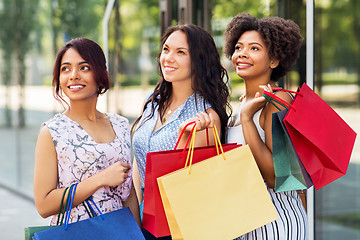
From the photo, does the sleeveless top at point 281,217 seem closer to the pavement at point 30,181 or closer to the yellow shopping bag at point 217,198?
the yellow shopping bag at point 217,198

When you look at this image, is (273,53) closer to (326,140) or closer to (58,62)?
(326,140)

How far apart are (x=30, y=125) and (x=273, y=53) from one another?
18.0 feet

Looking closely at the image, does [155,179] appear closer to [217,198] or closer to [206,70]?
[217,198]

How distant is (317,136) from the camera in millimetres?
1856

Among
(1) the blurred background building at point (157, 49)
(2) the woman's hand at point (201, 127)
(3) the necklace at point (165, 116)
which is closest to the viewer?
(2) the woman's hand at point (201, 127)

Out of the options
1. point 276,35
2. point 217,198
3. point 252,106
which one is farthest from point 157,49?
point 217,198

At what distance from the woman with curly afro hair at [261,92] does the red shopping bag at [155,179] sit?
28 centimetres

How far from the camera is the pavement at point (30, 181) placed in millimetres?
4727

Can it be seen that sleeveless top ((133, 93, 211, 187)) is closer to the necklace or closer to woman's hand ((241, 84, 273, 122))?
the necklace

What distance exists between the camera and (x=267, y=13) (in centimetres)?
325

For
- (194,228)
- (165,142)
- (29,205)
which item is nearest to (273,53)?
(165,142)

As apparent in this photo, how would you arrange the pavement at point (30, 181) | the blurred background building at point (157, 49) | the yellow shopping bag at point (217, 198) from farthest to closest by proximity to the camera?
the pavement at point (30, 181), the blurred background building at point (157, 49), the yellow shopping bag at point (217, 198)

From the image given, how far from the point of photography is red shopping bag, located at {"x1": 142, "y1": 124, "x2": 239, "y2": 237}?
172 cm

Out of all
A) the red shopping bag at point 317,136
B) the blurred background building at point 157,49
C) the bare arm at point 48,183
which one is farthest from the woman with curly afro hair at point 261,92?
the blurred background building at point 157,49
